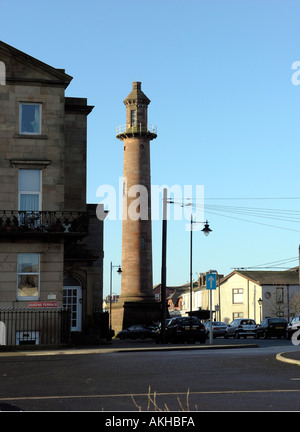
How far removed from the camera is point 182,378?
49.4ft

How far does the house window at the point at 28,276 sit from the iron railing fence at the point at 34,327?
2.54 feet

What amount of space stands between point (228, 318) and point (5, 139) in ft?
246

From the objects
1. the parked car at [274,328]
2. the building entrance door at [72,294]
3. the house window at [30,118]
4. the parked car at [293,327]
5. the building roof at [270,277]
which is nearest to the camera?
the house window at [30,118]

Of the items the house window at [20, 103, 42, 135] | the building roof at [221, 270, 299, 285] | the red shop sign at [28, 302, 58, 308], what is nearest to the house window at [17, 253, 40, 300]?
the red shop sign at [28, 302, 58, 308]

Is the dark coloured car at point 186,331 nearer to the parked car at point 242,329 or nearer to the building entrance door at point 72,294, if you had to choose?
the building entrance door at point 72,294

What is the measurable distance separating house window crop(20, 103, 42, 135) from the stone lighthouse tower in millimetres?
35127

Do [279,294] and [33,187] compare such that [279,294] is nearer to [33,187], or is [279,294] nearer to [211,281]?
[211,281]

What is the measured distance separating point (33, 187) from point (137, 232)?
120 feet

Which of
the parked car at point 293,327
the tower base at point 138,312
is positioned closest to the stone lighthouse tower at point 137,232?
the tower base at point 138,312

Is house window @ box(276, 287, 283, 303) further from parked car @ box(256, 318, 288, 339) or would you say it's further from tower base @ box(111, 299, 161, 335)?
parked car @ box(256, 318, 288, 339)

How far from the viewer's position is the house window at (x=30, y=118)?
33.7 meters

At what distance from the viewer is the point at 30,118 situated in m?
33.8

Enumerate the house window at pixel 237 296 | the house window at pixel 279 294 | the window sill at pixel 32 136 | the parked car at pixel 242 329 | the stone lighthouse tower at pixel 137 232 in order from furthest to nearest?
the house window at pixel 237 296
the house window at pixel 279 294
the stone lighthouse tower at pixel 137 232
the parked car at pixel 242 329
the window sill at pixel 32 136

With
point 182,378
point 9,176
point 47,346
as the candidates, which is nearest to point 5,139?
point 9,176
